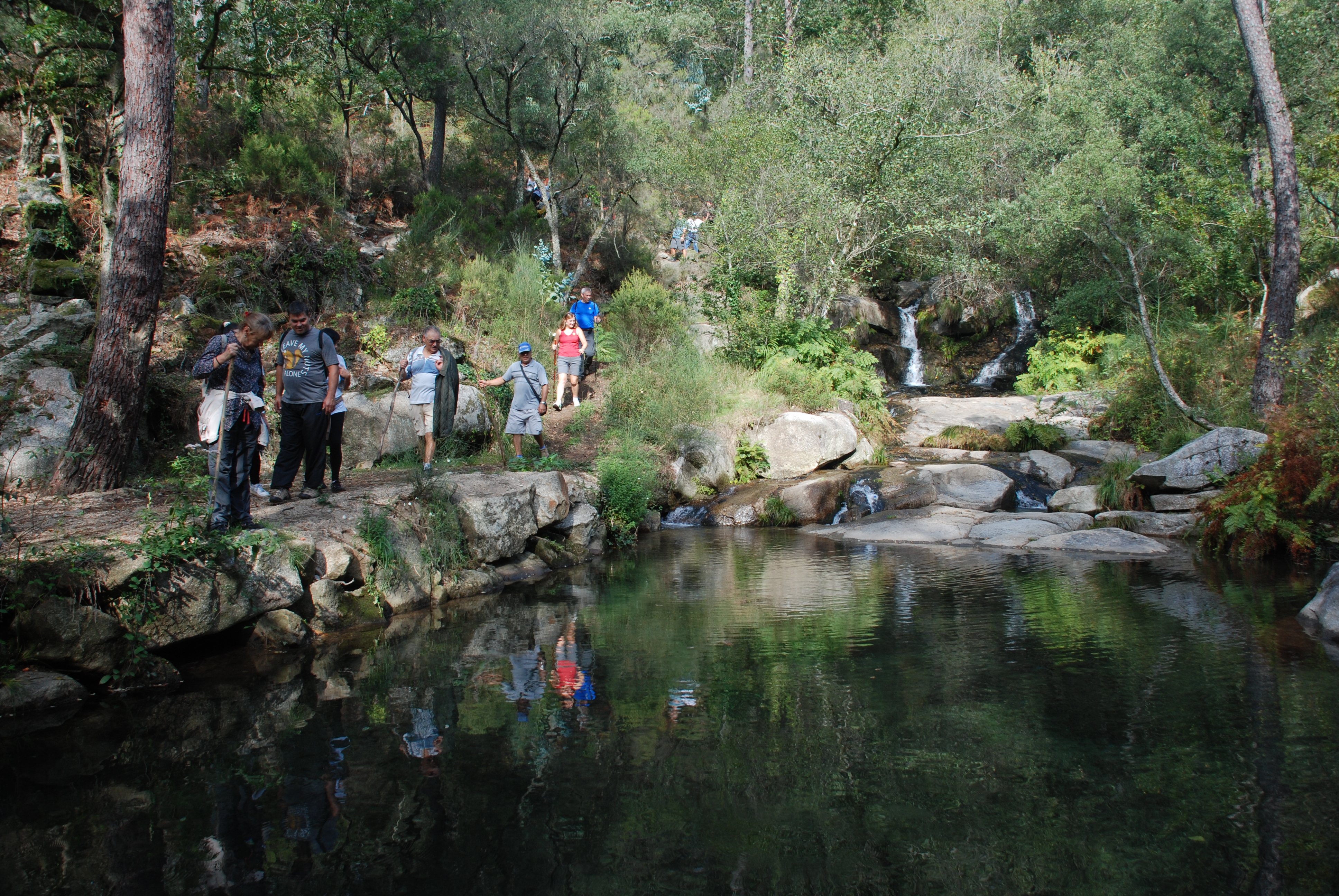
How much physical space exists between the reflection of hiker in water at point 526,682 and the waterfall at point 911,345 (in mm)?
18606

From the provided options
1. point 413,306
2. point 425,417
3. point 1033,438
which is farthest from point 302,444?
point 1033,438

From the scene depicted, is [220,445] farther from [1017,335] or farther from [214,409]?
[1017,335]

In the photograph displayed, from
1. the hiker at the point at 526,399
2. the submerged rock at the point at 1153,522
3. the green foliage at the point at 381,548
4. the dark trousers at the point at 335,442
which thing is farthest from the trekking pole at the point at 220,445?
the submerged rock at the point at 1153,522

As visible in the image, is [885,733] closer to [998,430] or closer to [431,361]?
[431,361]

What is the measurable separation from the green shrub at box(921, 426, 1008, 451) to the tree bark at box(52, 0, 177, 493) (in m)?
13.4

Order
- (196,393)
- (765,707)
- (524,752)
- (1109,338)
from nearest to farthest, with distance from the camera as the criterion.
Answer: (524,752) < (765,707) < (196,393) < (1109,338)

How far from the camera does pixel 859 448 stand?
1566cm

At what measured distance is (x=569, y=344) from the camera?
49.7 ft

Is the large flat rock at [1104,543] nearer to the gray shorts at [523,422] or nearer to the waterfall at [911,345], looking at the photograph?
the gray shorts at [523,422]

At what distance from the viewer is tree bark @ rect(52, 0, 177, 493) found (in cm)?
820

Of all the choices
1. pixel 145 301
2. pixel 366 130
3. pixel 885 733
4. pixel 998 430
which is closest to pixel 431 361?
pixel 145 301

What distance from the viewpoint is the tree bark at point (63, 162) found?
14.0 meters

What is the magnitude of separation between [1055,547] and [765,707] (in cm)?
677

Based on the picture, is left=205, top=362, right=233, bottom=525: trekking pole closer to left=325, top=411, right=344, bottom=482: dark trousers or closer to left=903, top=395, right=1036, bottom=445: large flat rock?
left=325, top=411, right=344, bottom=482: dark trousers
